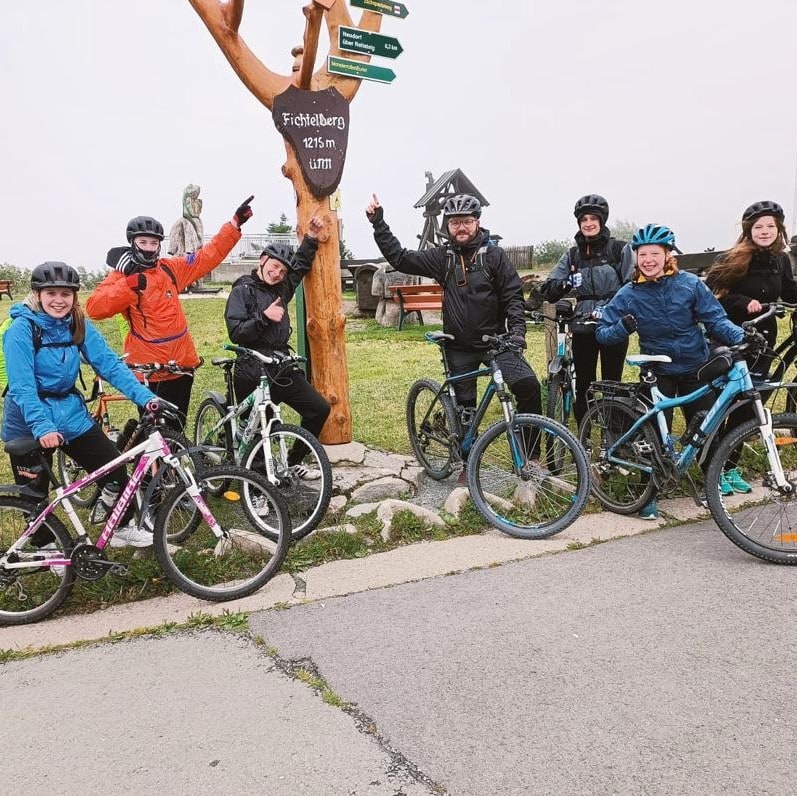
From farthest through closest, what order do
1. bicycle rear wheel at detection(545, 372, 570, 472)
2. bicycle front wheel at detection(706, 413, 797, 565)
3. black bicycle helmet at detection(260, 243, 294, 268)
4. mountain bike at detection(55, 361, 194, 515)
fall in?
1. bicycle rear wheel at detection(545, 372, 570, 472)
2. black bicycle helmet at detection(260, 243, 294, 268)
3. mountain bike at detection(55, 361, 194, 515)
4. bicycle front wheel at detection(706, 413, 797, 565)

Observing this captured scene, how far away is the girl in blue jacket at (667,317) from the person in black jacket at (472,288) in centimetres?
61

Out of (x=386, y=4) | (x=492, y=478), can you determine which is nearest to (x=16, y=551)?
(x=492, y=478)

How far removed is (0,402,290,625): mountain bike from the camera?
152 inches

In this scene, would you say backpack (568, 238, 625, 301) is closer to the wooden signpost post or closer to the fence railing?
the wooden signpost post

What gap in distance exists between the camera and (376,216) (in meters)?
5.44

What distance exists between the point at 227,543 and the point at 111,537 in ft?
2.06

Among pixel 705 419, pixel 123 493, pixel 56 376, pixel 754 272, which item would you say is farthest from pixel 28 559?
pixel 754 272

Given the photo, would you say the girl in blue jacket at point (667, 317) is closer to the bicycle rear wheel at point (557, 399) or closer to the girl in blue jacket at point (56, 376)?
the bicycle rear wheel at point (557, 399)

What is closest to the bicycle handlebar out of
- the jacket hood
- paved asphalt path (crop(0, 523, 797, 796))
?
the jacket hood

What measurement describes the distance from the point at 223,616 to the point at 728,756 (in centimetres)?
236

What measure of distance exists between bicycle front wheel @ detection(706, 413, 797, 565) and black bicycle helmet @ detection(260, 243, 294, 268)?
3.02m

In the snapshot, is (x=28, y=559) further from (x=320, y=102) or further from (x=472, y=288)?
(x=320, y=102)

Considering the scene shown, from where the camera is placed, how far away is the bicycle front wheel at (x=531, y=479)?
451 cm

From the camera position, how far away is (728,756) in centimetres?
245
